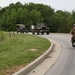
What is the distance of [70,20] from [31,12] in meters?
24.8

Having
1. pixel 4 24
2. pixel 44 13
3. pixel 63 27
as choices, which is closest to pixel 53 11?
pixel 44 13

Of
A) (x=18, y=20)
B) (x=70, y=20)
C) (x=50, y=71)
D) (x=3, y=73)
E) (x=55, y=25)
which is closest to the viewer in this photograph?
(x=3, y=73)

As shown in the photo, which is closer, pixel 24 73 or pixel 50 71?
pixel 24 73

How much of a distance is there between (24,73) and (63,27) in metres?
64.3

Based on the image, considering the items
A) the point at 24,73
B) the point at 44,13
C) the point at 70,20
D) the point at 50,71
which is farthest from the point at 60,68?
the point at 44,13

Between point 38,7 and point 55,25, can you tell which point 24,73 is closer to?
point 55,25

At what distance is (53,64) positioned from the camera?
556 inches

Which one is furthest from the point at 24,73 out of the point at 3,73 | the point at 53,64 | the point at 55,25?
the point at 55,25

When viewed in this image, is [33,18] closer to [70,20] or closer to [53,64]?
[70,20]

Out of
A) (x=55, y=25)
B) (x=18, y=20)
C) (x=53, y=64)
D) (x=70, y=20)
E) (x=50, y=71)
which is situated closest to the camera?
(x=50, y=71)

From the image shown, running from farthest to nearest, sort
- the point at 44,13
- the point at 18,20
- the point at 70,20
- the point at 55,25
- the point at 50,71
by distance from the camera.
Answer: the point at 44,13 → the point at 18,20 → the point at 55,25 → the point at 70,20 → the point at 50,71

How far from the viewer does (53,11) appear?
332 ft

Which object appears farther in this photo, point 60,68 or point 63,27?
point 63,27

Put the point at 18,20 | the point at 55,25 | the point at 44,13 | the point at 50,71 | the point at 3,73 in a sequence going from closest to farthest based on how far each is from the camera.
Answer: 1. the point at 3,73
2. the point at 50,71
3. the point at 55,25
4. the point at 18,20
5. the point at 44,13
